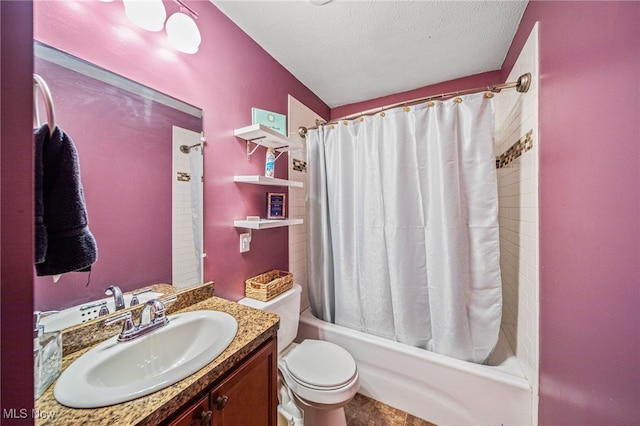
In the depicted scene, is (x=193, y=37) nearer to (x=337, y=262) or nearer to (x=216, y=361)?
(x=216, y=361)

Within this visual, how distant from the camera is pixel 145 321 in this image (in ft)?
2.92

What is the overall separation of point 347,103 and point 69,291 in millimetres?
2368

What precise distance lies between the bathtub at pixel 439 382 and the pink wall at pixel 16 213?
156 centimetres

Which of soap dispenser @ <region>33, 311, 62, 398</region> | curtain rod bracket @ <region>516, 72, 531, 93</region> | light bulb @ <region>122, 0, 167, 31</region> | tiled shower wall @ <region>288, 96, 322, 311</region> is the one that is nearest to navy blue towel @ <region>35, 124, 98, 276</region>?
soap dispenser @ <region>33, 311, 62, 398</region>

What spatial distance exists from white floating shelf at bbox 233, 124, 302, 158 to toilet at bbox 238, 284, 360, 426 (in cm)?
98

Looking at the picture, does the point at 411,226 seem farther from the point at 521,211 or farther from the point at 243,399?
the point at 243,399

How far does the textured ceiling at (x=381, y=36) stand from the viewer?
1.21m

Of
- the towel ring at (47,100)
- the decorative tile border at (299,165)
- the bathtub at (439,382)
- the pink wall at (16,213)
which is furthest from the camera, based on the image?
the decorative tile border at (299,165)

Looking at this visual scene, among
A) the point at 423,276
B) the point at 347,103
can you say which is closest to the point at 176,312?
the point at 423,276

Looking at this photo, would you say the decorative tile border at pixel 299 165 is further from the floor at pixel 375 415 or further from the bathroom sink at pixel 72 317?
the floor at pixel 375 415

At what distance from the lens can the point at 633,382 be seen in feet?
1.75

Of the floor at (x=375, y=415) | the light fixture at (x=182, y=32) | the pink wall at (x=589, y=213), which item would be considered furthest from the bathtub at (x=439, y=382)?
the light fixture at (x=182, y=32)

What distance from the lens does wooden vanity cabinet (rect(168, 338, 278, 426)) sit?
0.64 metres

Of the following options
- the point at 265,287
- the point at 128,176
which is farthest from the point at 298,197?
the point at 128,176
